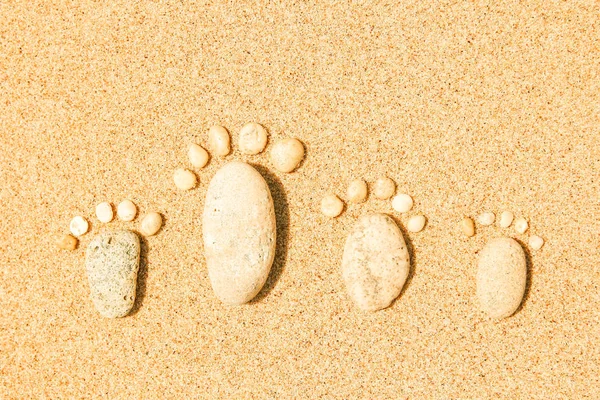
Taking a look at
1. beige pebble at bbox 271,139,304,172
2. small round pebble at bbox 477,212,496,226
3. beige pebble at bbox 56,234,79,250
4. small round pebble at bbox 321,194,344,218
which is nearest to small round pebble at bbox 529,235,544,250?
small round pebble at bbox 477,212,496,226

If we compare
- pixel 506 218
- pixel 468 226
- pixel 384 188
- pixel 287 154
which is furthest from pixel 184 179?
pixel 506 218

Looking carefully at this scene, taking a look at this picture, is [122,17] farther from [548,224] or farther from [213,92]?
[548,224]

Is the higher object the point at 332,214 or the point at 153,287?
the point at 332,214

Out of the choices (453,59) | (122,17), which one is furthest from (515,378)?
(122,17)

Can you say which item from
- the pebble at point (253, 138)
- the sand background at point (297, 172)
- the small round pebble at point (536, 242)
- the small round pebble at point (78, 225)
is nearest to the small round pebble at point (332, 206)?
the sand background at point (297, 172)

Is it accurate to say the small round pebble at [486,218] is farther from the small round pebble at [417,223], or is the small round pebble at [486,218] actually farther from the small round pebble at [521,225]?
the small round pebble at [417,223]

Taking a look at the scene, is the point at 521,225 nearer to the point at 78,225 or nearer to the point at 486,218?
the point at 486,218

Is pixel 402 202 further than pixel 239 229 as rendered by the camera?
Yes
